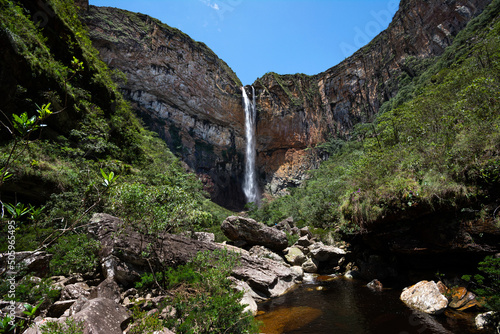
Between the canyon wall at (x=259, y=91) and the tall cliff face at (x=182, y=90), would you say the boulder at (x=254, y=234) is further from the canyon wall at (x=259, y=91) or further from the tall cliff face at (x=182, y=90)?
the canyon wall at (x=259, y=91)

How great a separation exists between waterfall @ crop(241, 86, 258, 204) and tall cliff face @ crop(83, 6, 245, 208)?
1018mm

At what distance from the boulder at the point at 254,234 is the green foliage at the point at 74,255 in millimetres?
6510

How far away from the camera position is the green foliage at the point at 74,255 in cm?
572

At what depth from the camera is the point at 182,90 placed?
32250mm

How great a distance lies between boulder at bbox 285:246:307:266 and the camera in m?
10.9

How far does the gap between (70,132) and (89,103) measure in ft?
7.61

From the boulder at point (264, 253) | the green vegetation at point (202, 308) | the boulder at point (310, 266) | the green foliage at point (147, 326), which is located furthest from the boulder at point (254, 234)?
the green foliage at point (147, 326)

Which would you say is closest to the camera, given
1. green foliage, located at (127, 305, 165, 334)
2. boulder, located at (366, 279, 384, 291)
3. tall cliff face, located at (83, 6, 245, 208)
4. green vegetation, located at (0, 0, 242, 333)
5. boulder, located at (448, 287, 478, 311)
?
green foliage, located at (127, 305, 165, 334)

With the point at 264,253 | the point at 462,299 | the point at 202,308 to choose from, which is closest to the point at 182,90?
the point at 264,253

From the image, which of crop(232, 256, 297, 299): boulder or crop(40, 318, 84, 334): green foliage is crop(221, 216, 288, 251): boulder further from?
crop(40, 318, 84, 334): green foliage

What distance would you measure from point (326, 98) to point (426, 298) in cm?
4312

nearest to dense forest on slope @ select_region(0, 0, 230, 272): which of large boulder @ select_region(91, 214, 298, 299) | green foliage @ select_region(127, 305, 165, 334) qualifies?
large boulder @ select_region(91, 214, 298, 299)

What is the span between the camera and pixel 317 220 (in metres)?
16.7

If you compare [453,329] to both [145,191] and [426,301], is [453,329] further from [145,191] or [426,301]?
[145,191]
